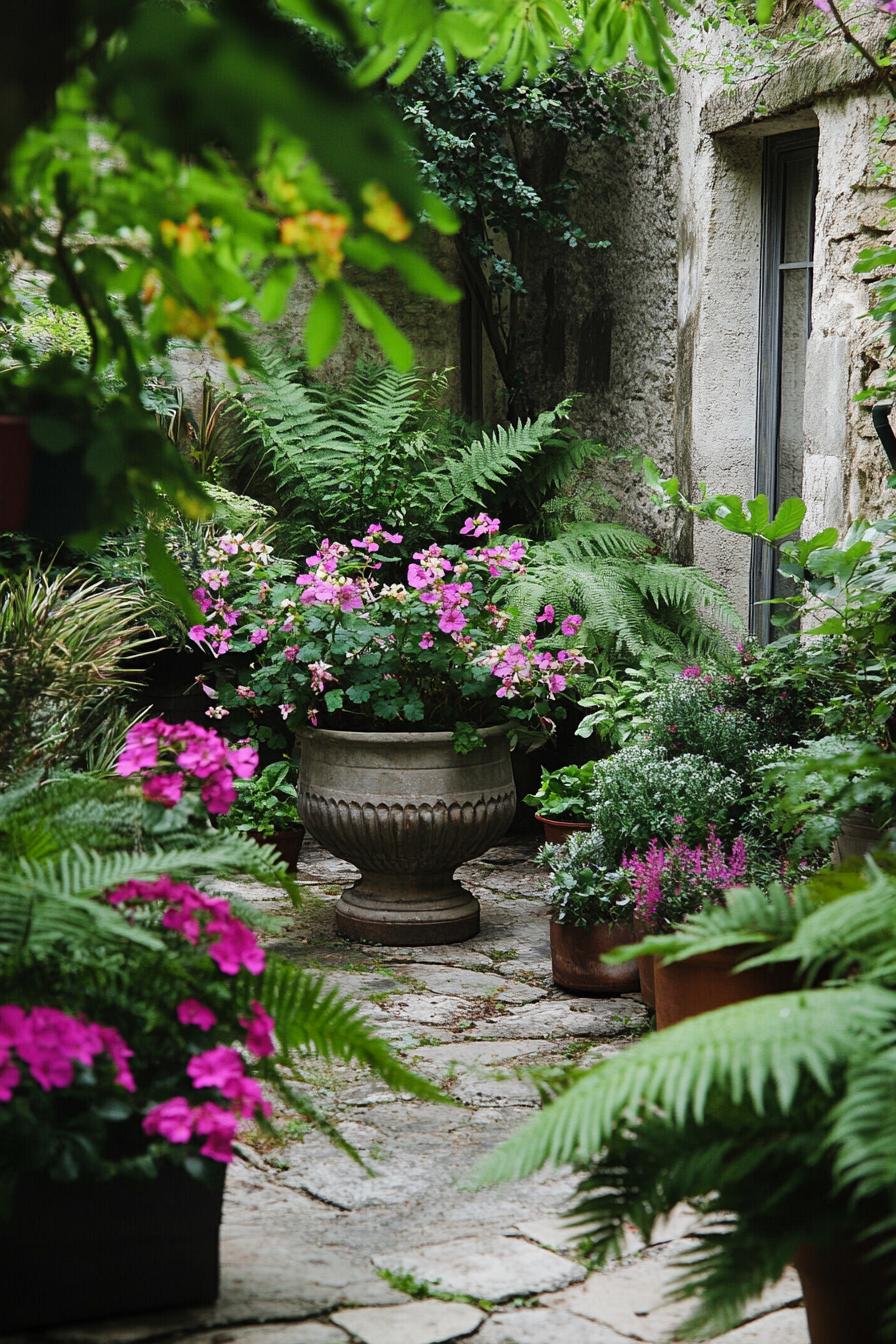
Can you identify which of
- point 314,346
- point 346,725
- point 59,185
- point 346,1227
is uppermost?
point 59,185

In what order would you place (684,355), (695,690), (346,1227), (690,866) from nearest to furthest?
(346,1227) < (690,866) < (695,690) < (684,355)

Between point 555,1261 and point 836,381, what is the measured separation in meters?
3.09

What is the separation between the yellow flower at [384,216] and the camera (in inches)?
47.2

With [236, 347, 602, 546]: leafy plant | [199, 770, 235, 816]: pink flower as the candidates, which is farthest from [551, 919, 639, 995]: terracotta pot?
[236, 347, 602, 546]: leafy plant

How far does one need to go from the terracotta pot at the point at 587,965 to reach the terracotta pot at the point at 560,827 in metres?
0.70

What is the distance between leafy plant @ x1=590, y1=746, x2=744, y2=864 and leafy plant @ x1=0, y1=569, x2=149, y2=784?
1598 millimetres

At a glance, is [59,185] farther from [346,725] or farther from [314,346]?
A: [346,725]

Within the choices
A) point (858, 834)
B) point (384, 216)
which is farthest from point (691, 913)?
point (384, 216)

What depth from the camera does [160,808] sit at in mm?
2518

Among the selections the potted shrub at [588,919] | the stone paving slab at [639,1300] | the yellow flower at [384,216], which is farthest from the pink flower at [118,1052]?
the potted shrub at [588,919]

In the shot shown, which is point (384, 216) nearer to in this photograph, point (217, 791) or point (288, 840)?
point (217, 791)

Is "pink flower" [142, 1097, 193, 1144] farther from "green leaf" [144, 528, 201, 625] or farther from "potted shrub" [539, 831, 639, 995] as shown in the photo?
"potted shrub" [539, 831, 639, 995]

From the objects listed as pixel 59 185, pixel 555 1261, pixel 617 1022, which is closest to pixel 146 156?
pixel 59 185

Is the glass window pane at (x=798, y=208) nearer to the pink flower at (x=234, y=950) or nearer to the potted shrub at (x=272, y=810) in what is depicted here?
the potted shrub at (x=272, y=810)
